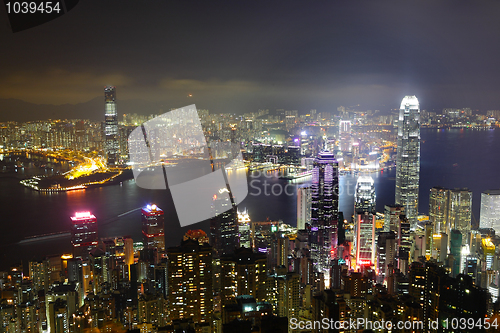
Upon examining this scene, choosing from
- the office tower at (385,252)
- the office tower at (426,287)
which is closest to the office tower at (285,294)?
the office tower at (426,287)

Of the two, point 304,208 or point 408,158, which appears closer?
point 304,208

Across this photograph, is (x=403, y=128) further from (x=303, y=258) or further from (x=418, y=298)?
(x=418, y=298)

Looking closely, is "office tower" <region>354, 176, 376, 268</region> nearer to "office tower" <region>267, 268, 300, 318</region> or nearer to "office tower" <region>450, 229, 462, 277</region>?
"office tower" <region>450, 229, 462, 277</region>

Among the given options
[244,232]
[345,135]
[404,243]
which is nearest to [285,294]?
[244,232]

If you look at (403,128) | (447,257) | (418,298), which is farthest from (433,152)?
(418,298)

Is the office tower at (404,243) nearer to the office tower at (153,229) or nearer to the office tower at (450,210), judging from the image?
the office tower at (450,210)

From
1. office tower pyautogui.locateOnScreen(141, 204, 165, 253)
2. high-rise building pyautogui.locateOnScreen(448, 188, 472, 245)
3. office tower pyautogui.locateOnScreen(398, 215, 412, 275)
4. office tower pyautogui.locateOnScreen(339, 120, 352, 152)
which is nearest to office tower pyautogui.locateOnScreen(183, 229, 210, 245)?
office tower pyautogui.locateOnScreen(141, 204, 165, 253)

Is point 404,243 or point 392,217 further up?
point 392,217

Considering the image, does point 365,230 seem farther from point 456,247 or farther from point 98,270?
point 98,270
